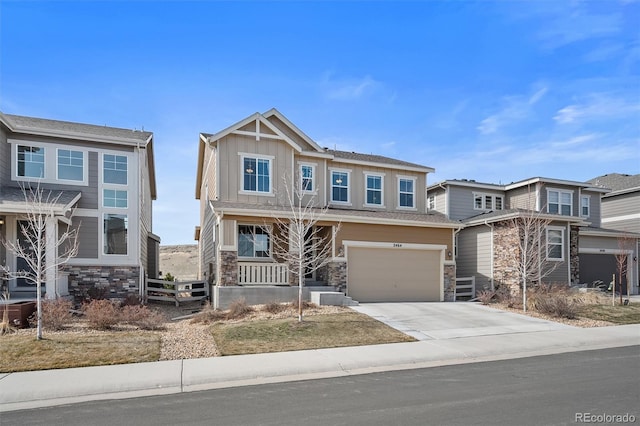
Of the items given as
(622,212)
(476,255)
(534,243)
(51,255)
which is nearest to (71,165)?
(51,255)

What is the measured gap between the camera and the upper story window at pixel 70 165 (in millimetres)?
17797

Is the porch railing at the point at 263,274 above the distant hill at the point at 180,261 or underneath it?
above

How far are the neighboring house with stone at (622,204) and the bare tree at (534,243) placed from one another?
11.6 meters

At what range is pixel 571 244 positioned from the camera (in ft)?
76.0

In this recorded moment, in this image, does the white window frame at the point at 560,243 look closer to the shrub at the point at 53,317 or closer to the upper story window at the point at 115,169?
the upper story window at the point at 115,169

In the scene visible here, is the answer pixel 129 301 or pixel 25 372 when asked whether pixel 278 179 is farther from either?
pixel 25 372

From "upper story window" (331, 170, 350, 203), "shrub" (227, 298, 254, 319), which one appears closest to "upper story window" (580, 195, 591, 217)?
"upper story window" (331, 170, 350, 203)

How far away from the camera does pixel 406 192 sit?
22.8m

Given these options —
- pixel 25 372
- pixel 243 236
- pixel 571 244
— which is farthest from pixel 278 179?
pixel 571 244

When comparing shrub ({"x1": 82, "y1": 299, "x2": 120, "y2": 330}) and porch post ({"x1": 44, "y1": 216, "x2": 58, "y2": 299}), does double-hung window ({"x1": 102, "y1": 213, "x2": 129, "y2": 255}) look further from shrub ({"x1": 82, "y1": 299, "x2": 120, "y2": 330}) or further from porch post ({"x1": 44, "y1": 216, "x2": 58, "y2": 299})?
shrub ({"x1": 82, "y1": 299, "x2": 120, "y2": 330})

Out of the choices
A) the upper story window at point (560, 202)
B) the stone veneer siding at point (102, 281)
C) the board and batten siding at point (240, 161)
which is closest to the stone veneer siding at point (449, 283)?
the board and batten siding at point (240, 161)

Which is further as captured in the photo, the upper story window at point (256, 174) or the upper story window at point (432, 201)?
the upper story window at point (432, 201)

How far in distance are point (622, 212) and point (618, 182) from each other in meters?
2.63

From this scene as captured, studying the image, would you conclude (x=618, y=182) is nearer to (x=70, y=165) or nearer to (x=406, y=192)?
(x=406, y=192)
